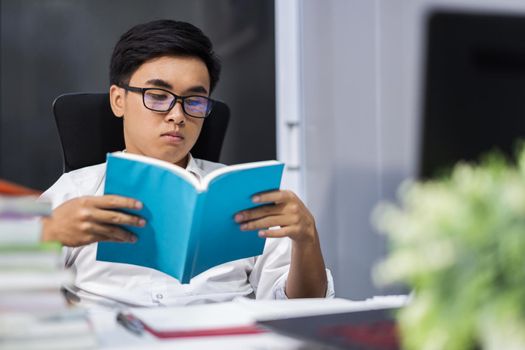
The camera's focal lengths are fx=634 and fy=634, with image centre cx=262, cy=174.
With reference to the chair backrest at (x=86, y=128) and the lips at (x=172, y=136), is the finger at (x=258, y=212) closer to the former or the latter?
the lips at (x=172, y=136)

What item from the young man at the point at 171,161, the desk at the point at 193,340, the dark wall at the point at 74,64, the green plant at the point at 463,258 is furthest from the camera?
the dark wall at the point at 74,64

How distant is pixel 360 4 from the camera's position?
269 centimetres

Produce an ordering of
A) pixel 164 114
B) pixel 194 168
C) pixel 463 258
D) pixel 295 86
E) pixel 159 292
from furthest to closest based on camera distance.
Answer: pixel 295 86
pixel 194 168
pixel 164 114
pixel 159 292
pixel 463 258

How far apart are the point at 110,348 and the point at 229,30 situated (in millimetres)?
2649

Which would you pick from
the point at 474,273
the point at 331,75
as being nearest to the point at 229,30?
the point at 331,75

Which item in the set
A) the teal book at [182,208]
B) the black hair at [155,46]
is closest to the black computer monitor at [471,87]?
the teal book at [182,208]

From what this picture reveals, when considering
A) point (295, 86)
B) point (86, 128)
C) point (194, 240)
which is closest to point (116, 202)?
point (194, 240)

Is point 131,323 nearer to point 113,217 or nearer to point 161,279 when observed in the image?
point 113,217

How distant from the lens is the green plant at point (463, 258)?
0.43 metres

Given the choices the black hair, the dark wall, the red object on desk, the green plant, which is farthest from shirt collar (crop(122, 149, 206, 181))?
the dark wall

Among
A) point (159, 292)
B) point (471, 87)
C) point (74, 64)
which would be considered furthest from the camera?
point (74, 64)

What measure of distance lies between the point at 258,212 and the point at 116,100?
2.21ft

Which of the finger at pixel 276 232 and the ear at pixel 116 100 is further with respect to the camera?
the ear at pixel 116 100

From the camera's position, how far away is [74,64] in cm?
311
